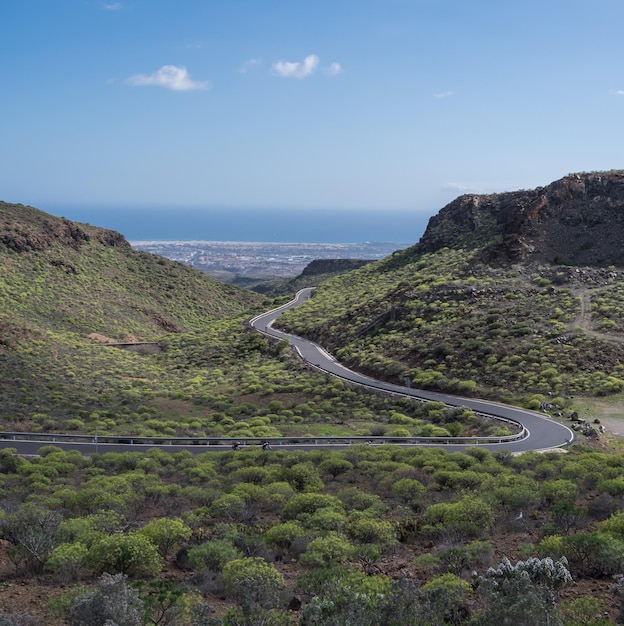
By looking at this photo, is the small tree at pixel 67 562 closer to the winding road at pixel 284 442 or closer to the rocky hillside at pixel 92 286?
the winding road at pixel 284 442

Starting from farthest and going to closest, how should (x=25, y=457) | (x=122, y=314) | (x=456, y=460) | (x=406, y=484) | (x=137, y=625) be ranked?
1. (x=122, y=314)
2. (x=25, y=457)
3. (x=456, y=460)
4. (x=406, y=484)
5. (x=137, y=625)

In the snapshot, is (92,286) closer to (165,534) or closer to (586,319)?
(586,319)

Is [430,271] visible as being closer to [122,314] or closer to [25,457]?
[122,314]

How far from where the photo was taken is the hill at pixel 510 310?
33.9 metres

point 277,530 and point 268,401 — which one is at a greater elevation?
point 277,530

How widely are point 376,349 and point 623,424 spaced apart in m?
17.7

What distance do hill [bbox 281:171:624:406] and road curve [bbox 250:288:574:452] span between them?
1.03m

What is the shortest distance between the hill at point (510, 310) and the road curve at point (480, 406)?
40.7 inches

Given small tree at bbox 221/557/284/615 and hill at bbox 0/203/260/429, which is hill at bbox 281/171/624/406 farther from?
small tree at bbox 221/557/284/615

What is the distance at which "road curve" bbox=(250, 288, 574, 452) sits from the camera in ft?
77.2

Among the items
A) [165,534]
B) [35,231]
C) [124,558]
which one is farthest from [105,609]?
[35,231]

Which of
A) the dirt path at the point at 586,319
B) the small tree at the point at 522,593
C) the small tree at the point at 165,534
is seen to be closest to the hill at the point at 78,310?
the small tree at the point at 165,534

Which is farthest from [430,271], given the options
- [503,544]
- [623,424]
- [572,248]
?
[503,544]

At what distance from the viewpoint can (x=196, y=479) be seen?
58.1 feet
